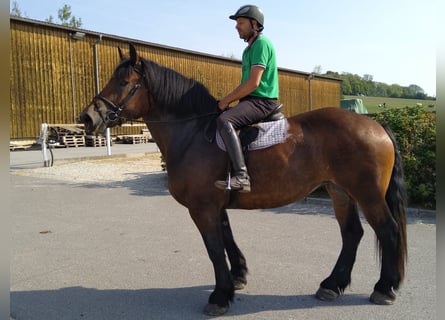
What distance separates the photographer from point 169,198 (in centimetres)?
877

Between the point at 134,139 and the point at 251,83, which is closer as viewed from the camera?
the point at 251,83

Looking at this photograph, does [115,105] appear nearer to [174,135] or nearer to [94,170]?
[174,135]

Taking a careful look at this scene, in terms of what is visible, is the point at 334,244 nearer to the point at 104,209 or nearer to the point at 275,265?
the point at 275,265

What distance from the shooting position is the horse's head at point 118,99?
3.43 m

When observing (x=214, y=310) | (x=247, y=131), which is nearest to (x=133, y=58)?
(x=247, y=131)

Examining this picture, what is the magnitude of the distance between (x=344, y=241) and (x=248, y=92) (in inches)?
73.6

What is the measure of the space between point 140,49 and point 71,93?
627 centimetres

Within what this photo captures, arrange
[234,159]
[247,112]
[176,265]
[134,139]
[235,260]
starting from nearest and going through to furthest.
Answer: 1. [234,159]
2. [247,112]
3. [235,260]
4. [176,265]
5. [134,139]

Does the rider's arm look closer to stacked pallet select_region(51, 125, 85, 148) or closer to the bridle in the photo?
the bridle

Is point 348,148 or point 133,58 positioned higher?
point 133,58

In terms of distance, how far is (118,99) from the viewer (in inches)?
138

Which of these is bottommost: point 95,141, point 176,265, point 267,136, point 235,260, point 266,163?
point 176,265

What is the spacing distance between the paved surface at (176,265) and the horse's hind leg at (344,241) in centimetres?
14

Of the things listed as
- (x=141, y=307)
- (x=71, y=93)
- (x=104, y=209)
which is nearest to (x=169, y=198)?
(x=104, y=209)
